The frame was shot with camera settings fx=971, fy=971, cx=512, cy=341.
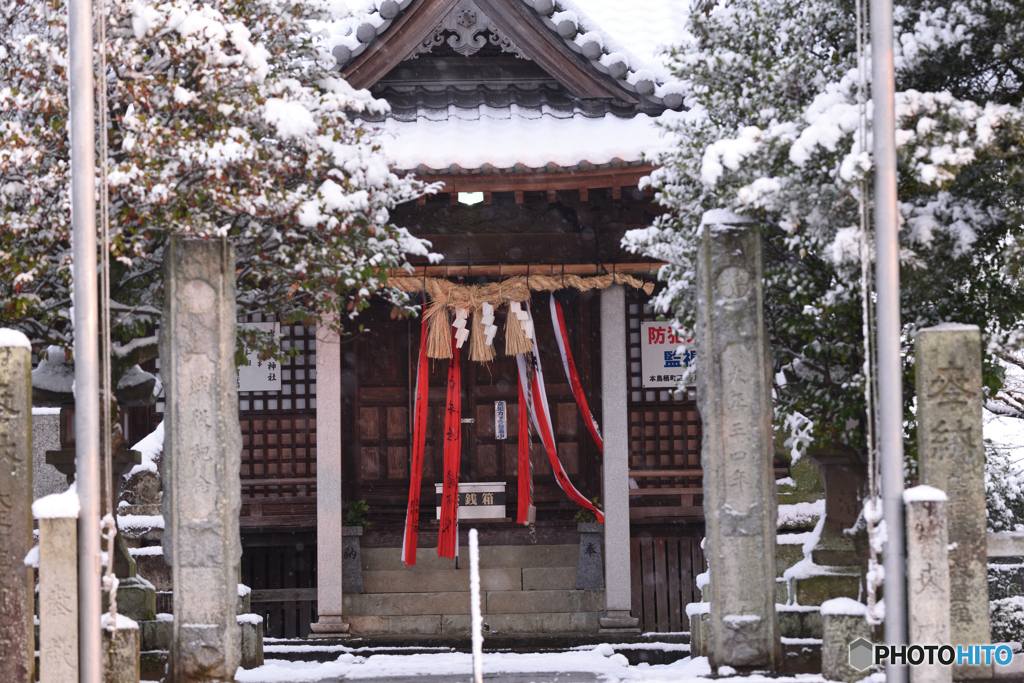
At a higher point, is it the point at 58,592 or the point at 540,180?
the point at 540,180

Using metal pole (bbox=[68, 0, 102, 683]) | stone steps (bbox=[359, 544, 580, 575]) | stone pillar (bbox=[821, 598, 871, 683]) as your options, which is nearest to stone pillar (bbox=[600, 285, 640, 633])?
stone steps (bbox=[359, 544, 580, 575])

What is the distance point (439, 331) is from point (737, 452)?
5403 mm

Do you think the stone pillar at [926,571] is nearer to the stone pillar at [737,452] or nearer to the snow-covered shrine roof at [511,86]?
the stone pillar at [737,452]

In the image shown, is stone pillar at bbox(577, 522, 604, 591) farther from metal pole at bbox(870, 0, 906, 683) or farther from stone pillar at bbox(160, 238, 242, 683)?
metal pole at bbox(870, 0, 906, 683)

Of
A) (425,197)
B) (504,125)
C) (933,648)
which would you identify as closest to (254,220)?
(425,197)

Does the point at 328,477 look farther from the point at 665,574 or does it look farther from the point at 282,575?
the point at 665,574

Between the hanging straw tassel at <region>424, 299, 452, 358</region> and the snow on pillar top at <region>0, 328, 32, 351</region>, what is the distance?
543 cm

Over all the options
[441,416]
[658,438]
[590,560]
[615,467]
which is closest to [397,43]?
[441,416]

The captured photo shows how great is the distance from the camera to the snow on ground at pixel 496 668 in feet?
23.6

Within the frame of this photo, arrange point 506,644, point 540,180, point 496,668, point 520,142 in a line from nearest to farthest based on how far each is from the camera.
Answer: point 496,668 → point 540,180 → point 520,142 → point 506,644

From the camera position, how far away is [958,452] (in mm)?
6379

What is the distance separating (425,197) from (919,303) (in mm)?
5334

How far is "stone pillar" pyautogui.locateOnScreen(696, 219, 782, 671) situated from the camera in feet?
22.2

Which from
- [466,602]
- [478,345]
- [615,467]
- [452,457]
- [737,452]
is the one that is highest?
[478,345]
